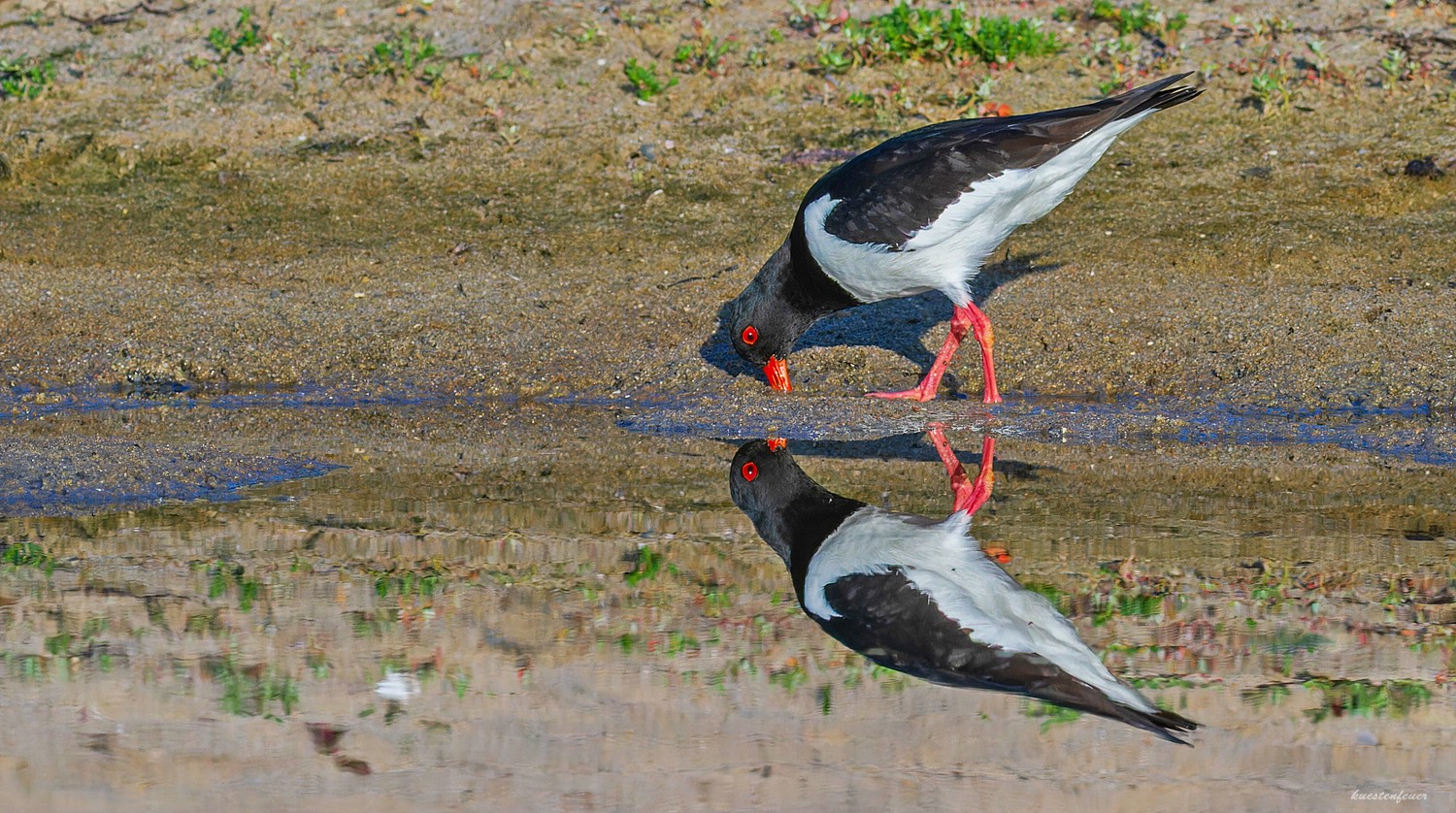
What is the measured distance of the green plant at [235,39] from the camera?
12164 millimetres

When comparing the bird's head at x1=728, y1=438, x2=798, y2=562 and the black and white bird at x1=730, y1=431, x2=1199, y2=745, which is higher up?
the bird's head at x1=728, y1=438, x2=798, y2=562

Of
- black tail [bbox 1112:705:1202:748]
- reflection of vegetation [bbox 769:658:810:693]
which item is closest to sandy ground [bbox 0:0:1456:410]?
reflection of vegetation [bbox 769:658:810:693]

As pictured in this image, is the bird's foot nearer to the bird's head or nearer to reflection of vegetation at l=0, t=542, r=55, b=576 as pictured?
the bird's head

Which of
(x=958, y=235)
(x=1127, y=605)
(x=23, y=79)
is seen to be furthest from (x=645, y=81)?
(x=1127, y=605)

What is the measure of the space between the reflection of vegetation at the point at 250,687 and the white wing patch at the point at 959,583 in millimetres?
1696

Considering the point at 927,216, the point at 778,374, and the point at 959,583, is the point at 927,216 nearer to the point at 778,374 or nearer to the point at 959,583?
the point at 778,374

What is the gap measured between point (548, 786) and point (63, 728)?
1426mm

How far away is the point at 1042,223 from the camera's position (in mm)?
A: 9703

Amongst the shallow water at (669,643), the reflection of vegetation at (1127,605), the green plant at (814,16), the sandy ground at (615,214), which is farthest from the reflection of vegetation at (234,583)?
the green plant at (814,16)

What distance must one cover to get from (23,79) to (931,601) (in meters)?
9.56

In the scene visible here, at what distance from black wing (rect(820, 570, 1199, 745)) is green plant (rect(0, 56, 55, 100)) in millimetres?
9046

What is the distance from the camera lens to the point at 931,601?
517 centimetres

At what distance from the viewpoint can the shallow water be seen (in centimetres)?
398

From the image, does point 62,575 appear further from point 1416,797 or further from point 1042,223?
point 1042,223
